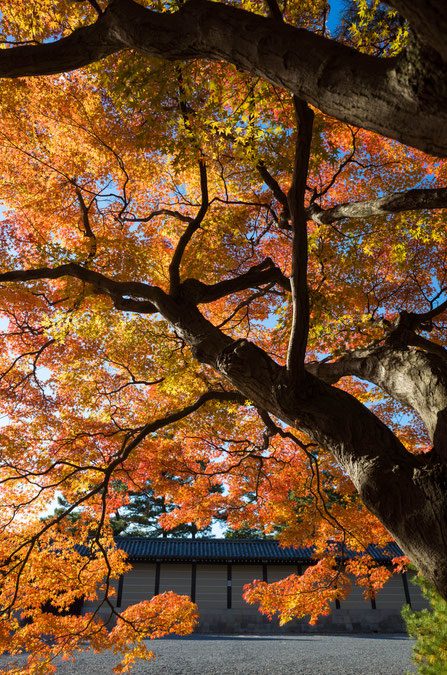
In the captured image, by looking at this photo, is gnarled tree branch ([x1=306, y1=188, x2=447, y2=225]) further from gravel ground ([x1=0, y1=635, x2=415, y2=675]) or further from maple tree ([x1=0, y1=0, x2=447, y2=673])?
gravel ground ([x1=0, y1=635, x2=415, y2=675])

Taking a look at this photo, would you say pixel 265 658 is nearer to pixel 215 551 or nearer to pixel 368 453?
pixel 215 551

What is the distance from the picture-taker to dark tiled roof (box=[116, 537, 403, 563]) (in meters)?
17.8

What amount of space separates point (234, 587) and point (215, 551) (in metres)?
1.58

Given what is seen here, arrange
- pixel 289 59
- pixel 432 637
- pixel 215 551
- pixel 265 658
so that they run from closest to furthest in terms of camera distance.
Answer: pixel 289 59, pixel 432 637, pixel 265 658, pixel 215 551

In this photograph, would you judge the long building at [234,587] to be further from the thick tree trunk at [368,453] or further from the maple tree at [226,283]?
the thick tree trunk at [368,453]

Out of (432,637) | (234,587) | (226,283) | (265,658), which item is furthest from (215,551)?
(226,283)

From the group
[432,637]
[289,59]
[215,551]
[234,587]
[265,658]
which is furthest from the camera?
[215,551]

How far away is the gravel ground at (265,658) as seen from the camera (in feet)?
32.6

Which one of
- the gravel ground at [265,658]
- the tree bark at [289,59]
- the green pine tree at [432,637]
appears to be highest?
the tree bark at [289,59]

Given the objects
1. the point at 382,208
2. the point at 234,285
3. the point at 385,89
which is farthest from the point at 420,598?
the point at 385,89

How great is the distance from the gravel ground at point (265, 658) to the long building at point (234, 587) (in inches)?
89.8

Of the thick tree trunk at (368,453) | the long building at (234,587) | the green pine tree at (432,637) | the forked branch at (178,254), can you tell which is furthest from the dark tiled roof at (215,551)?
the thick tree trunk at (368,453)

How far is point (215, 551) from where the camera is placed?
60.8 ft

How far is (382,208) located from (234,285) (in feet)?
8.32
